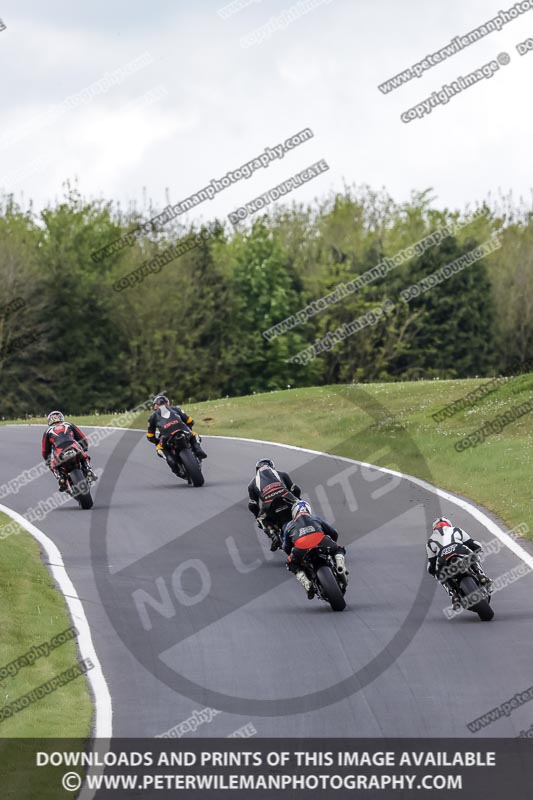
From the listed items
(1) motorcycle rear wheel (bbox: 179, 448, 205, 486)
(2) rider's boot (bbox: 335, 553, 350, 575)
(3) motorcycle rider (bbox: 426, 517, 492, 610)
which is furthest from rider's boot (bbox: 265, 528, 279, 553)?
(1) motorcycle rear wheel (bbox: 179, 448, 205, 486)

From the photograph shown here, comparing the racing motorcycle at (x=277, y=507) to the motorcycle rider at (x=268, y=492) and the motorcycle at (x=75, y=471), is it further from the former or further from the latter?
the motorcycle at (x=75, y=471)

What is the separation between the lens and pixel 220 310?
64.9 m

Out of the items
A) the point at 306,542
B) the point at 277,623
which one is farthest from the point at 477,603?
the point at 277,623

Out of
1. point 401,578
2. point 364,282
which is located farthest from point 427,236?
point 401,578

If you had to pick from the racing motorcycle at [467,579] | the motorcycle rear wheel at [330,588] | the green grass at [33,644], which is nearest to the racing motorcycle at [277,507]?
the motorcycle rear wheel at [330,588]

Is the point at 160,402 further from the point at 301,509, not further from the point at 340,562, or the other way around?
the point at 340,562

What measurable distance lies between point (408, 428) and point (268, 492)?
49.0 feet

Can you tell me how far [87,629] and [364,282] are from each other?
57.0 m

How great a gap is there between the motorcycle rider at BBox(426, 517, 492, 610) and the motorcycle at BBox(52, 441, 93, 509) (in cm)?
875

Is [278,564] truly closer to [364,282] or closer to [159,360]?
[159,360]

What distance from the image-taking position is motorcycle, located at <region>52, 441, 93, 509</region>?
69.3ft

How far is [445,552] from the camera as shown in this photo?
13773 mm
